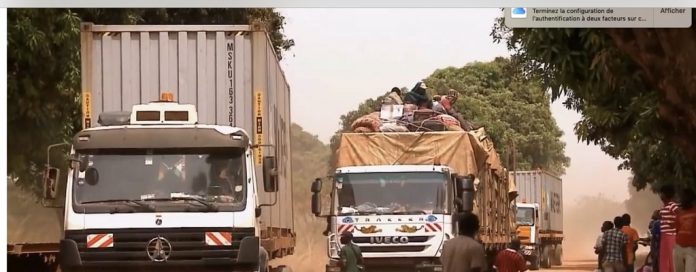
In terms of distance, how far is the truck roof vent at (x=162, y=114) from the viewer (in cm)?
931

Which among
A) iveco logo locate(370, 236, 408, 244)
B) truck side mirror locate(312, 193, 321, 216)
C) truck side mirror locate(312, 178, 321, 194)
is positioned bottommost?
iveco logo locate(370, 236, 408, 244)

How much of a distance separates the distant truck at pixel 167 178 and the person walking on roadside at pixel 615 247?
9.28 feet

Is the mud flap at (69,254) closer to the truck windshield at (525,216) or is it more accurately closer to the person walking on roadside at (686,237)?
the person walking on roadside at (686,237)

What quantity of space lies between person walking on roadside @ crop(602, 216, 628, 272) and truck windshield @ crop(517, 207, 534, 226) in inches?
278

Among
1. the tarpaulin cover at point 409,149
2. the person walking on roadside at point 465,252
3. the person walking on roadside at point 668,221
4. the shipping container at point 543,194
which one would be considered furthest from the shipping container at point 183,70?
the shipping container at point 543,194

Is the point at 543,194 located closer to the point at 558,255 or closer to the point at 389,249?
the point at 558,255

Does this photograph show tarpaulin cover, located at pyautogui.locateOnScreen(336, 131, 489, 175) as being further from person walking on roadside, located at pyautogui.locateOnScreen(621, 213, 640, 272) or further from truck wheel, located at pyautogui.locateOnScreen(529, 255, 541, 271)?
truck wheel, located at pyautogui.locateOnScreen(529, 255, 541, 271)

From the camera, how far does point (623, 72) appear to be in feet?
29.6

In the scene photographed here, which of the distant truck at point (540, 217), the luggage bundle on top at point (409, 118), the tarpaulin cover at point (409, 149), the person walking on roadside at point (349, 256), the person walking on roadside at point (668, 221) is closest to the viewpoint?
the person walking on roadside at point (668, 221)

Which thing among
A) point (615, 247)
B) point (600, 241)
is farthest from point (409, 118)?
point (615, 247)

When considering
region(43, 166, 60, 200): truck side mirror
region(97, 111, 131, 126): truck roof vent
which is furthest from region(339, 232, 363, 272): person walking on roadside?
region(43, 166, 60, 200): truck side mirror

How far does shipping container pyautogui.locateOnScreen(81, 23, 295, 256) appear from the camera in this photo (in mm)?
9742

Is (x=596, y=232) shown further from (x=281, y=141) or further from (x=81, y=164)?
(x=81, y=164)

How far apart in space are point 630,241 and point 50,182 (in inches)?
185
